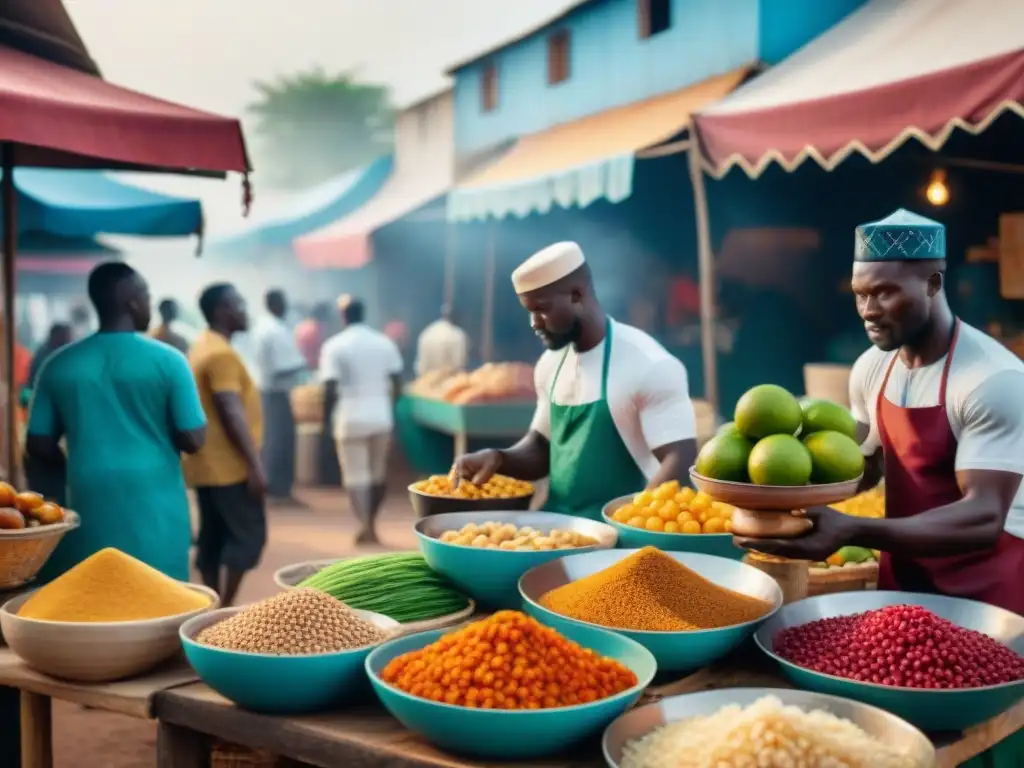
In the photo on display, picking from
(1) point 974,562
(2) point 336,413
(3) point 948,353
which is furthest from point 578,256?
(2) point 336,413

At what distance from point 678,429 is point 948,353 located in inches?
37.8

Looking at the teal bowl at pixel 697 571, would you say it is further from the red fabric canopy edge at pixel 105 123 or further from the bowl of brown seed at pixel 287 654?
the red fabric canopy edge at pixel 105 123

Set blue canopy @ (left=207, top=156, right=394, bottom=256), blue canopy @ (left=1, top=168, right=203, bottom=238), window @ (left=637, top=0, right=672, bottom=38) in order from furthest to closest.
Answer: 1. blue canopy @ (left=207, top=156, right=394, bottom=256)
2. window @ (left=637, top=0, right=672, bottom=38)
3. blue canopy @ (left=1, top=168, right=203, bottom=238)

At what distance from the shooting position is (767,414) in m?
2.15

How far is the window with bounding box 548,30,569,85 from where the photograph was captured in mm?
12695

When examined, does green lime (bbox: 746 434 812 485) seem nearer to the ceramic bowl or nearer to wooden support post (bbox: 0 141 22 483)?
the ceramic bowl

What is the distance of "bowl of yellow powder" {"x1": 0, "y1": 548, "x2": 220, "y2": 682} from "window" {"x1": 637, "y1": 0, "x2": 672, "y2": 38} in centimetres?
977

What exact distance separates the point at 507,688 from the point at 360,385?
6.05 meters

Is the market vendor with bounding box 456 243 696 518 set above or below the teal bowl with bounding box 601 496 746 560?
above

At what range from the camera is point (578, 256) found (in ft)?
10.4

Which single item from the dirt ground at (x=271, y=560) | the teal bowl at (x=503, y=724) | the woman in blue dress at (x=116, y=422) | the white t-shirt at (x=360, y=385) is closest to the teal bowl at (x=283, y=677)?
the teal bowl at (x=503, y=724)

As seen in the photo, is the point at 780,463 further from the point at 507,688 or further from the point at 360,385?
the point at 360,385

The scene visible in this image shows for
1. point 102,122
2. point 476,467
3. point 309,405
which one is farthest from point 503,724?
point 309,405

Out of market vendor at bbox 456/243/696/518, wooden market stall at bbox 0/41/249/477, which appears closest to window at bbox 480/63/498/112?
wooden market stall at bbox 0/41/249/477
